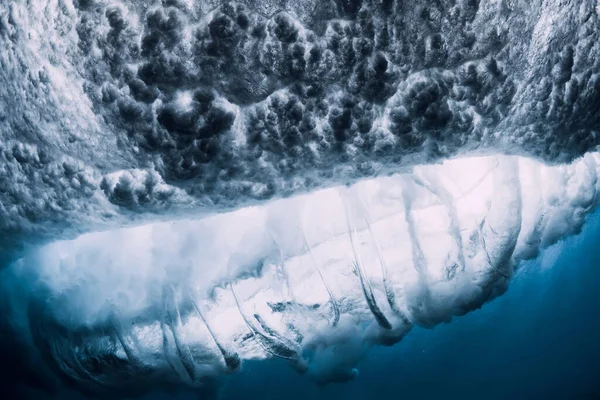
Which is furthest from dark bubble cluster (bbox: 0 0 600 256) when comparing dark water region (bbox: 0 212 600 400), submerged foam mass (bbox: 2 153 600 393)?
dark water region (bbox: 0 212 600 400)

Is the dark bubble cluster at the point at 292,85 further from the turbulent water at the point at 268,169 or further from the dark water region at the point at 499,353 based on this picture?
the dark water region at the point at 499,353

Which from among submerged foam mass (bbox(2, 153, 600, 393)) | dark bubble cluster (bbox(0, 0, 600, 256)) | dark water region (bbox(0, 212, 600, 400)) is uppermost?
dark bubble cluster (bbox(0, 0, 600, 256))

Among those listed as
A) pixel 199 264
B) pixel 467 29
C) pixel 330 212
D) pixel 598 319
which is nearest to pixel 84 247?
pixel 199 264

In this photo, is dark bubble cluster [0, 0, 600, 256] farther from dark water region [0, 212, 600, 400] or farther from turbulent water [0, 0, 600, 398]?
dark water region [0, 212, 600, 400]

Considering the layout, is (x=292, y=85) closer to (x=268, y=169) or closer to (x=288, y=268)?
(x=268, y=169)

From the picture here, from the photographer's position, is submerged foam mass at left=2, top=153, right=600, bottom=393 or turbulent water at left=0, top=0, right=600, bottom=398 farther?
submerged foam mass at left=2, top=153, right=600, bottom=393

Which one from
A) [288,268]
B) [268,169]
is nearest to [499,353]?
[288,268]

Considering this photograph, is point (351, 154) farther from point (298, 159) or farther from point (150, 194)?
point (150, 194)

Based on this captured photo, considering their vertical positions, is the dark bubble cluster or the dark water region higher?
the dark bubble cluster
